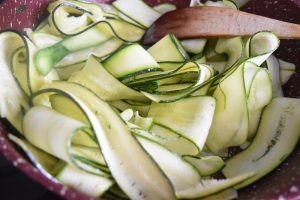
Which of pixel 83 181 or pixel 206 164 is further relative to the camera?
pixel 206 164

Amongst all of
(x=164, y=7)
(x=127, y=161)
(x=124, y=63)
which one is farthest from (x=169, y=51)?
(x=127, y=161)

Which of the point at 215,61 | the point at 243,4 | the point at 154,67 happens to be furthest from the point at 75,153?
the point at 243,4

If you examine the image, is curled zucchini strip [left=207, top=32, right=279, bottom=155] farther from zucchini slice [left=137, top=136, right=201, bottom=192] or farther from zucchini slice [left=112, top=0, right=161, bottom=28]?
zucchini slice [left=112, top=0, right=161, bottom=28]

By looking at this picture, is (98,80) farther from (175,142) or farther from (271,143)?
(271,143)

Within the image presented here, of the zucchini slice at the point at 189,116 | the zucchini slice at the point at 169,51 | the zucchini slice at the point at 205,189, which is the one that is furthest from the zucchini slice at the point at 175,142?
the zucchini slice at the point at 169,51

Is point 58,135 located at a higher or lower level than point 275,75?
higher

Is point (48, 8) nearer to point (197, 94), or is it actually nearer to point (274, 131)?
point (197, 94)

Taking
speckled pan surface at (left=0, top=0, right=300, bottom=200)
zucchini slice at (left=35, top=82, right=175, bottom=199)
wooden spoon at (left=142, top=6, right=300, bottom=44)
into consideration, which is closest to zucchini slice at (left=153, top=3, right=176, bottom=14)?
speckled pan surface at (left=0, top=0, right=300, bottom=200)
